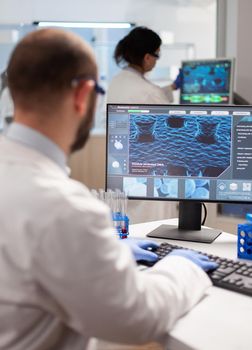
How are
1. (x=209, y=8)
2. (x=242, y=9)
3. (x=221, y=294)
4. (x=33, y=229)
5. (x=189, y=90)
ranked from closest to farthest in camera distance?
1. (x=33, y=229)
2. (x=221, y=294)
3. (x=189, y=90)
4. (x=242, y=9)
5. (x=209, y=8)

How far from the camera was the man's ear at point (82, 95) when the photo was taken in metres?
0.90

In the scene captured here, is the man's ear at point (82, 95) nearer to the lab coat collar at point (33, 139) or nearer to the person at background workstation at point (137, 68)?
the lab coat collar at point (33, 139)

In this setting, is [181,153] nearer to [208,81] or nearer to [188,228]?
[188,228]

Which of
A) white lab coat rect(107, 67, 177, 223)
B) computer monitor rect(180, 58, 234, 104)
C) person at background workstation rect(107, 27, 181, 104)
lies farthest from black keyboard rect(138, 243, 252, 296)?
computer monitor rect(180, 58, 234, 104)

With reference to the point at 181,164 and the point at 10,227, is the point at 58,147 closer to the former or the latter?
the point at 10,227

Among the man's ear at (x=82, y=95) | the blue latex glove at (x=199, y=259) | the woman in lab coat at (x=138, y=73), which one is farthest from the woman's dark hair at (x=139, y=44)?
the man's ear at (x=82, y=95)

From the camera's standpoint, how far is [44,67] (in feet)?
2.85

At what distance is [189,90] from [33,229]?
2.77 meters

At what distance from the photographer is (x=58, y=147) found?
92cm

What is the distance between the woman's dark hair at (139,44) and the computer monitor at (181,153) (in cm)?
121

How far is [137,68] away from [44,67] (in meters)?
2.07

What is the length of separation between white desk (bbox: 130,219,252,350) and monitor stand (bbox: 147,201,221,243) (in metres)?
0.50

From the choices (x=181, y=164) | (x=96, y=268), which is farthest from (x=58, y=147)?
(x=181, y=164)

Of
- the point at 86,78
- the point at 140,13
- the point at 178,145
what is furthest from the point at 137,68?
the point at 86,78
